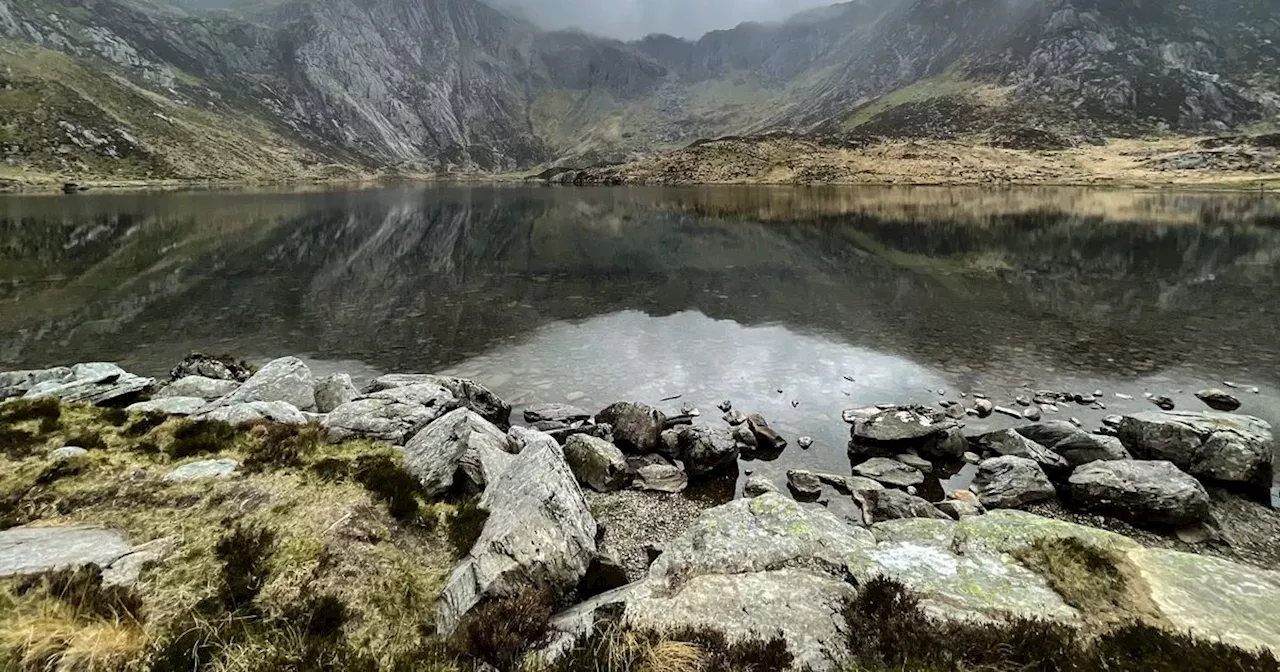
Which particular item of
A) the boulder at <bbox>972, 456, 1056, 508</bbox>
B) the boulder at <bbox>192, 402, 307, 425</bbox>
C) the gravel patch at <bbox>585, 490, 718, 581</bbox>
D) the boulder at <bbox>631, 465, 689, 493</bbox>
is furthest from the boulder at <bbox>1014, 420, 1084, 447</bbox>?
the boulder at <bbox>192, 402, 307, 425</bbox>

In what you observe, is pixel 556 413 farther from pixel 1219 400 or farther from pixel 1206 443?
pixel 1219 400

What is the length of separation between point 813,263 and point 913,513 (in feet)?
128

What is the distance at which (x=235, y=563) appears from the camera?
7332 mm

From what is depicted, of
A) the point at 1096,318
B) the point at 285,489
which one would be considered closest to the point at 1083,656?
the point at 285,489

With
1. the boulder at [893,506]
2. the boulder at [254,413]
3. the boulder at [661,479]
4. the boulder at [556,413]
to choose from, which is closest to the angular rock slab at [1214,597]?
the boulder at [893,506]

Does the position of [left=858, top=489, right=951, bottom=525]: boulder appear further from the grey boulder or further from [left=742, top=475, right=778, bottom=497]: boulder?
the grey boulder

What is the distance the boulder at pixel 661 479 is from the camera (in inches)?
577

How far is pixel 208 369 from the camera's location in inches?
806

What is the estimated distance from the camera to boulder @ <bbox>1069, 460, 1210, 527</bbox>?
40.0 feet

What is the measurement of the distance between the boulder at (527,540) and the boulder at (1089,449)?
13110 millimetres

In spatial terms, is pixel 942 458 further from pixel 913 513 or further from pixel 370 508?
pixel 370 508

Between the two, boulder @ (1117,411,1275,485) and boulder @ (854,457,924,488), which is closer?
boulder @ (1117,411,1275,485)

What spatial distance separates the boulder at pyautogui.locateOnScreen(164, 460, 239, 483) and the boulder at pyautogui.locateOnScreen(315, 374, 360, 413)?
6.53 meters

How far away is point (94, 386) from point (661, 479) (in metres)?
16.2
